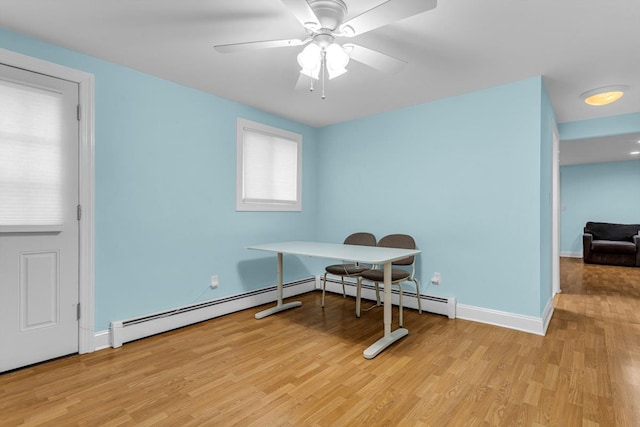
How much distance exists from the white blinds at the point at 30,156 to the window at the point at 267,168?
1.64 meters

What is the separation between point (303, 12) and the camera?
1556 mm

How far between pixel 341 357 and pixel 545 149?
9.42 ft

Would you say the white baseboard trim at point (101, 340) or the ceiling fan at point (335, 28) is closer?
the ceiling fan at point (335, 28)

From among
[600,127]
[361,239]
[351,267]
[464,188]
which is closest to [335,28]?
[464,188]

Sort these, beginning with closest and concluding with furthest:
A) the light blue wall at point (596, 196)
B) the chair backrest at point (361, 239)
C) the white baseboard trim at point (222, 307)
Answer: the white baseboard trim at point (222, 307) < the chair backrest at point (361, 239) < the light blue wall at point (596, 196)

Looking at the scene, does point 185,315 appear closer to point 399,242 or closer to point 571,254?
point 399,242

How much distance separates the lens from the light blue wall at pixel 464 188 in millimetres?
2959

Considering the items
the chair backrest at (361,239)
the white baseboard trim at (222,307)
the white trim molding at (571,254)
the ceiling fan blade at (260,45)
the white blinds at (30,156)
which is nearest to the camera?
the ceiling fan blade at (260,45)

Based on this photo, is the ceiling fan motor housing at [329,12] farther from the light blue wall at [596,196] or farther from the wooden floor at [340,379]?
the light blue wall at [596,196]

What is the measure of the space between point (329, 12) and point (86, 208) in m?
2.32

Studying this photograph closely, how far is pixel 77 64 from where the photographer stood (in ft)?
8.04

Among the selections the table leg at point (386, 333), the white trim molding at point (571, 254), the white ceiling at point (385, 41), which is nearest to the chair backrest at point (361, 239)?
the table leg at point (386, 333)

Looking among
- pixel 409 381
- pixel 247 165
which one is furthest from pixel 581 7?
pixel 247 165

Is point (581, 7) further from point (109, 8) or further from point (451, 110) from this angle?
point (109, 8)
